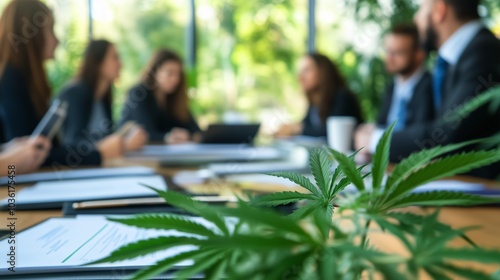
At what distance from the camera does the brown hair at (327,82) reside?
3.24 meters

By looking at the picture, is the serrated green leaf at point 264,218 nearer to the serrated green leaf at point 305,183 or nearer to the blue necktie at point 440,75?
the serrated green leaf at point 305,183

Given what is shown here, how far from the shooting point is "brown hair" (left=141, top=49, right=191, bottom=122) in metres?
3.26

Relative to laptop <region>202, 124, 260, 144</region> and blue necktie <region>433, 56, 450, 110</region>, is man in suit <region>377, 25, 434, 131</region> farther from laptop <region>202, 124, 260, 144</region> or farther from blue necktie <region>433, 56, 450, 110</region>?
laptop <region>202, 124, 260, 144</region>

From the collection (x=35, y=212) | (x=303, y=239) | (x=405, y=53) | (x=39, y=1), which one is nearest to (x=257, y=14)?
(x=405, y=53)

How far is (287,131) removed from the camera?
9.56 feet

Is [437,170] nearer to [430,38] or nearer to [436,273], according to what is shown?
[436,273]

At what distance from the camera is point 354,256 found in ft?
0.45

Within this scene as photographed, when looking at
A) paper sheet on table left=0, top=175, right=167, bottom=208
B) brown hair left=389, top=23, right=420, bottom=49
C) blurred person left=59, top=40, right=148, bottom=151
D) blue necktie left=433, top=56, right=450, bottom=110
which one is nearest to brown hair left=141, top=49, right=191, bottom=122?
blurred person left=59, top=40, right=148, bottom=151

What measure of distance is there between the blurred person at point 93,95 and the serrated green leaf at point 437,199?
2.20 metres

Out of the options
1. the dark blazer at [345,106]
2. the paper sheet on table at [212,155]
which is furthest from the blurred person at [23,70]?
the dark blazer at [345,106]

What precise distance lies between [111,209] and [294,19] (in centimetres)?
488

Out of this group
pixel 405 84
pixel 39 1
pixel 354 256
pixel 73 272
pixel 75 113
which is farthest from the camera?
pixel 405 84

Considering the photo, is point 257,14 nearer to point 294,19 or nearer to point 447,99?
point 294,19

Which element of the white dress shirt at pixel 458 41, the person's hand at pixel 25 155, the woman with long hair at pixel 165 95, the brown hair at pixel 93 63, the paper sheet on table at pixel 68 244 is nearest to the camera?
the paper sheet on table at pixel 68 244
